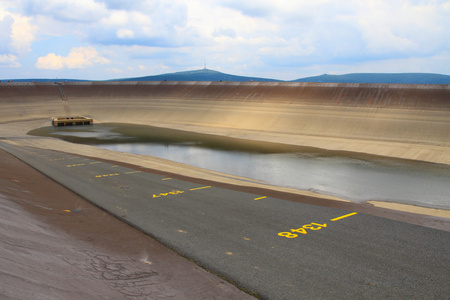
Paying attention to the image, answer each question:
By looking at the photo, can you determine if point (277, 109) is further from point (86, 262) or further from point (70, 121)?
point (86, 262)

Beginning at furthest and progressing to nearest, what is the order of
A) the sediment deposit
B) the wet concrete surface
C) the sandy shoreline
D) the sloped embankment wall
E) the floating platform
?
the floating platform
the sloped embankment wall
the sediment deposit
the sandy shoreline
the wet concrete surface

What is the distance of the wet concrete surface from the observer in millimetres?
5406

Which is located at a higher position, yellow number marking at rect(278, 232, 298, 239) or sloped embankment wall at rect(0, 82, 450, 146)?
sloped embankment wall at rect(0, 82, 450, 146)

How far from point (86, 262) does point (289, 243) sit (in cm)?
455

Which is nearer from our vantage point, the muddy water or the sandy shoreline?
the sandy shoreline

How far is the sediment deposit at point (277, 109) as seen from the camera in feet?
116

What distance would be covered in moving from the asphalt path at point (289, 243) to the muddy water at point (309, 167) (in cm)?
672

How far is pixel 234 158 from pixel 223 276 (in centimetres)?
2100

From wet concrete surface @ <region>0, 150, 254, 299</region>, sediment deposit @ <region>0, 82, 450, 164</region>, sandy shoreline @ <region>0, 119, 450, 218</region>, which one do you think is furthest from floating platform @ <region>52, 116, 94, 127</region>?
wet concrete surface @ <region>0, 150, 254, 299</region>

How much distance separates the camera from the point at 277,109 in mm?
50094

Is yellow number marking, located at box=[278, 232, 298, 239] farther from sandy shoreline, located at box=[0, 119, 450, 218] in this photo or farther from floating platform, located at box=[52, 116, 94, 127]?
floating platform, located at box=[52, 116, 94, 127]

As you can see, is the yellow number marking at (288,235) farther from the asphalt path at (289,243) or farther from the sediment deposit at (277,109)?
the sediment deposit at (277,109)

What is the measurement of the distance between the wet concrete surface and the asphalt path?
0.49 m

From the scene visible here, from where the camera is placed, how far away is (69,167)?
19.2 m
